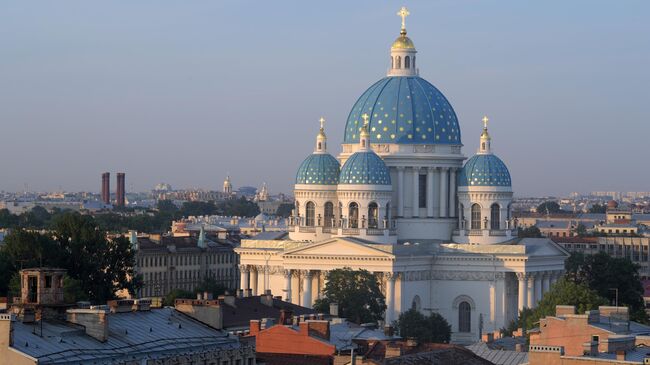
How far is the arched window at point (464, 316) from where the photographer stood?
462ft

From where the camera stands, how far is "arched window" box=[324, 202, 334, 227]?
145m

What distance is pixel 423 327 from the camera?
11862 centimetres

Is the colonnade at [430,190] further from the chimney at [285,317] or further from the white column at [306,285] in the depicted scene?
the chimney at [285,317]

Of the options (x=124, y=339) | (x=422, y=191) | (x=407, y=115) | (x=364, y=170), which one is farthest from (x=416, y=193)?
(x=124, y=339)

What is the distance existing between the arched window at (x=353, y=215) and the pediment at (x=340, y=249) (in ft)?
11.6

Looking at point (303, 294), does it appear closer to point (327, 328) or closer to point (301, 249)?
point (301, 249)

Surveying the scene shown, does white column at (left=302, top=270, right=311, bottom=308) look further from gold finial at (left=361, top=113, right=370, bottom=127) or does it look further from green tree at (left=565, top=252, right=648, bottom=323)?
green tree at (left=565, top=252, right=648, bottom=323)

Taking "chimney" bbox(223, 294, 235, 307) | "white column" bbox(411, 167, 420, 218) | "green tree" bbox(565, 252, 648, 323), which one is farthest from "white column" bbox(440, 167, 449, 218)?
"chimney" bbox(223, 294, 235, 307)

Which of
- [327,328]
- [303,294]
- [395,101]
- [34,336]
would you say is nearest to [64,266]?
[303,294]

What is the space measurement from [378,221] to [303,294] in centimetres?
619

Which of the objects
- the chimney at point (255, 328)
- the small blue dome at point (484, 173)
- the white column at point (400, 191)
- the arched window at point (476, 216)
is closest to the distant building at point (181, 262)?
the white column at point (400, 191)

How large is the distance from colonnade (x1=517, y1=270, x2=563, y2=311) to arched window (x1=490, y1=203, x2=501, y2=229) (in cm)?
460

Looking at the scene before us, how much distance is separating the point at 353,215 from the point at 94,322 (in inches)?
3304

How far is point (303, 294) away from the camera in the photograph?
139625 mm
